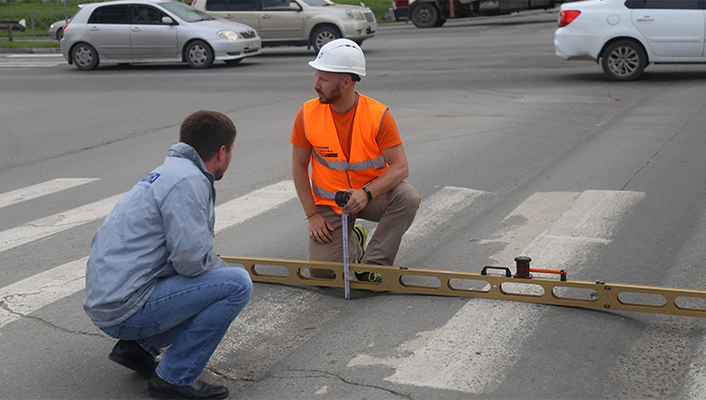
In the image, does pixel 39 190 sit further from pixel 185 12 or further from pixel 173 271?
pixel 185 12

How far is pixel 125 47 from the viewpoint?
18469mm

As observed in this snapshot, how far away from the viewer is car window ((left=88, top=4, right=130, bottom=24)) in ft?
60.2

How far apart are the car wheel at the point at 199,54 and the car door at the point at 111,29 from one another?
154 centimetres

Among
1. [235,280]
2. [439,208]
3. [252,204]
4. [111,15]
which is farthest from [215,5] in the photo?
[235,280]

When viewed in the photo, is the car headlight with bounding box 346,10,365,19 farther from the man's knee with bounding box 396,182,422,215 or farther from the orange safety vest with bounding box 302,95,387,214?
the man's knee with bounding box 396,182,422,215

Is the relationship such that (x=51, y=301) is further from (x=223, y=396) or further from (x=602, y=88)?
(x=602, y=88)

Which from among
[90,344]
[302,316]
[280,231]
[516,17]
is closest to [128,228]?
[90,344]

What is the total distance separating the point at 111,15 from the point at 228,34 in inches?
115

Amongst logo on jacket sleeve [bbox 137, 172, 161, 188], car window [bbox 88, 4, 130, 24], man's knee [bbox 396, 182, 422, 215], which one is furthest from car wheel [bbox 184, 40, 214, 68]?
logo on jacket sleeve [bbox 137, 172, 161, 188]

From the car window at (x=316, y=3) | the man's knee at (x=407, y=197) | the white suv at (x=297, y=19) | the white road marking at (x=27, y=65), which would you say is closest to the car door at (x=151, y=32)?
the white suv at (x=297, y=19)

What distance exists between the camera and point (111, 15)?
18453 millimetres

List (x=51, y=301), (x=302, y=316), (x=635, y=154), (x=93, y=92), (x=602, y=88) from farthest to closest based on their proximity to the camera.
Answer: (x=93, y=92) < (x=602, y=88) < (x=635, y=154) < (x=51, y=301) < (x=302, y=316)

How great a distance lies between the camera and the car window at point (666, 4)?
43.8 feet

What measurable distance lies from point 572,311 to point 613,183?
3.29 meters
